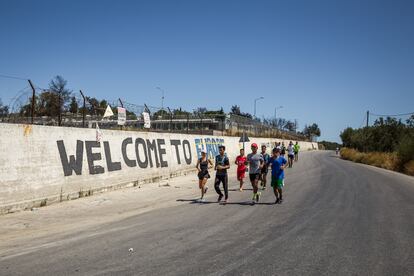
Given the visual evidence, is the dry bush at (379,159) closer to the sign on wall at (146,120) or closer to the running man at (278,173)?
the sign on wall at (146,120)

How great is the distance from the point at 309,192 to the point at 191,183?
22.3 feet

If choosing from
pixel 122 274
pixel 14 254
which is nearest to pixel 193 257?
pixel 122 274

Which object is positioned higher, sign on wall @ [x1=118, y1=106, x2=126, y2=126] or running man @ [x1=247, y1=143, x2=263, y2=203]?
sign on wall @ [x1=118, y1=106, x2=126, y2=126]

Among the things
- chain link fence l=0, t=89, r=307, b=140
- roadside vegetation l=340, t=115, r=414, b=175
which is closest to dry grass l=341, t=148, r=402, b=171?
roadside vegetation l=340, t=115, r=414, b=175

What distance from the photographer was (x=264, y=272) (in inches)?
234

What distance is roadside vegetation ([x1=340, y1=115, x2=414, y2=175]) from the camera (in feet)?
101

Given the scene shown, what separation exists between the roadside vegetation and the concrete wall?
18.8m

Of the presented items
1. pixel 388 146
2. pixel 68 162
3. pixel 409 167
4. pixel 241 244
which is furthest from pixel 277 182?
pixel 388 146

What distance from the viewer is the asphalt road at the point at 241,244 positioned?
6207 millimetres

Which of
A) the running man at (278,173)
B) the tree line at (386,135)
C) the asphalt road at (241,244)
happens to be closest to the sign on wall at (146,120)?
the asphalt road at (241,244)

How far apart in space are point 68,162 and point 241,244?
892cm

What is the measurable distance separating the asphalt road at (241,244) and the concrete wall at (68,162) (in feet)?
12.4

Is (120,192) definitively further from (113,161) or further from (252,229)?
(252,229)

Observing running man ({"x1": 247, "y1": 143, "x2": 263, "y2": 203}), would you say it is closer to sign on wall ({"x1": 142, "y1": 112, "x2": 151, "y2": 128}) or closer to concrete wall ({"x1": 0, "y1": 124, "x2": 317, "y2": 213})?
concrete wall ({"x1": 0, "y1": 124, "x2": 317, "y2": 213})
